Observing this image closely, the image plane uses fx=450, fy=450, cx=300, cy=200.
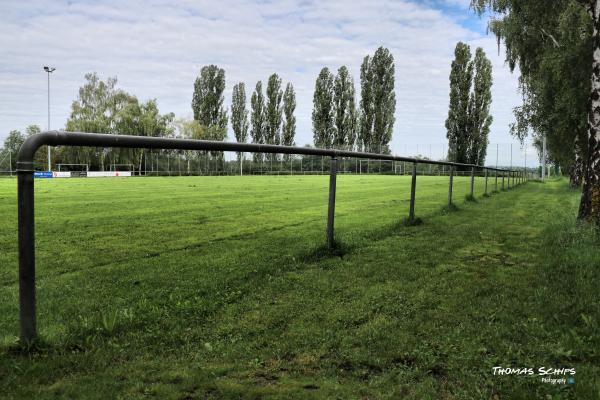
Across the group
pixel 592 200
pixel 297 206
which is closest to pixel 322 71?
pixel 297 206

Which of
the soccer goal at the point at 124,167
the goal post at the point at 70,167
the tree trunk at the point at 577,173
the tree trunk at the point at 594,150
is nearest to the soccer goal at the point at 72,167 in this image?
the goal post at the point at 70,167

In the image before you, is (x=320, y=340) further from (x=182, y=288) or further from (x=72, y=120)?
(x=72, y=120)

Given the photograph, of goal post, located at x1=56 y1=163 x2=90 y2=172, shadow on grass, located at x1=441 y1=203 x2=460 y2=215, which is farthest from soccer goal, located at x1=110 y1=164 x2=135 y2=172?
shadow on grass, located at x1=441 y1=203 x2=460 y2=215

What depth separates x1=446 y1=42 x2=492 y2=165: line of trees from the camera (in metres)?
46.1

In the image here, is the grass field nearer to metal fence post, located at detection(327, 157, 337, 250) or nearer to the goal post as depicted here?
metal fence post, located at detection(327, 157, 337, 250)

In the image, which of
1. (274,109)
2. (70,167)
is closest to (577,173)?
(70,167)

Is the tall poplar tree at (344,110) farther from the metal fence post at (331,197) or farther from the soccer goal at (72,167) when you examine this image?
the metal fence post at (331,197)

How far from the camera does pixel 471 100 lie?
4647 cm

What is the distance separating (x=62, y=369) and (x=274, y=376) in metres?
0.97

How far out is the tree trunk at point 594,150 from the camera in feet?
19.3

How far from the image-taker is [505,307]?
3004mm

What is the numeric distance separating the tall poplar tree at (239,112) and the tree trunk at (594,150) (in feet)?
186

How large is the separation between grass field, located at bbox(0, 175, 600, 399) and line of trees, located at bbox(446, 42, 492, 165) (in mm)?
44095

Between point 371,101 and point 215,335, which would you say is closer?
point 215,335
